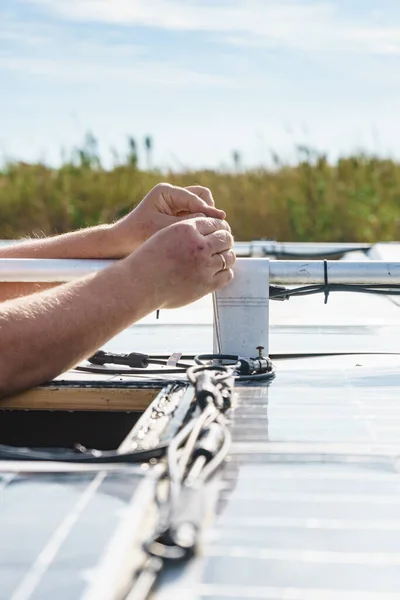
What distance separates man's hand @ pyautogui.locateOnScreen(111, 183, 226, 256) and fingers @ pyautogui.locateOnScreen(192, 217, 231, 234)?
179 mm

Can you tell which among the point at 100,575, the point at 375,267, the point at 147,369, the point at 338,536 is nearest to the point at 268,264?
the point at 375,267

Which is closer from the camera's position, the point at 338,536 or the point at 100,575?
the point at 100,575

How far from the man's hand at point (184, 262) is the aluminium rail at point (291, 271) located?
0.09 meters

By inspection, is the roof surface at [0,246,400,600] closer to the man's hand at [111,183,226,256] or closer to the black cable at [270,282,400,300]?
the black cable at [270,282,400,300]

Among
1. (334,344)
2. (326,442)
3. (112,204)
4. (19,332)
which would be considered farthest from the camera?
(112,204)

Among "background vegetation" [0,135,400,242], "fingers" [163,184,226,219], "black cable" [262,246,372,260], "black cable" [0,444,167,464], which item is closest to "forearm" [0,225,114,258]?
"fingers" [163,184,226,219]

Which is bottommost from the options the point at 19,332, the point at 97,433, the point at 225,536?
the point at 97,433

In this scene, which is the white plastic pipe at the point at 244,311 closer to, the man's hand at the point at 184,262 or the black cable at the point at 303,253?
the man's hand at the point at 184,262

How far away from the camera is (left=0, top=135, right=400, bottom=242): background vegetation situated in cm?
917

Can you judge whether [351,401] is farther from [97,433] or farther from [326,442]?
[97,433]

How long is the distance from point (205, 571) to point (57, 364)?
76 centimetres

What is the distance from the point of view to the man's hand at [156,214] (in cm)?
199

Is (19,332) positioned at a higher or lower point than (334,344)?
higher

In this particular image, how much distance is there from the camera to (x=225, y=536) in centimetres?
87
